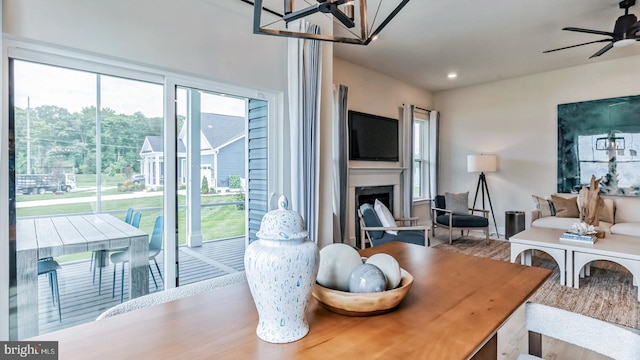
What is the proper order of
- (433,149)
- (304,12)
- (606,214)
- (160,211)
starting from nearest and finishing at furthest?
(304,12)
(160,211)
(606,214)
(433,149)

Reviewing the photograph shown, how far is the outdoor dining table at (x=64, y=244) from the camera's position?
1864mm

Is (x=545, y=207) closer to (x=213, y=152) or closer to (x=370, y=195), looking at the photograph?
(x=370, y=195)

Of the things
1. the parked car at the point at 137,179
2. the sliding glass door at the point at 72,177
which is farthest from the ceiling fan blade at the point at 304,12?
the parked car at the point at 137,179

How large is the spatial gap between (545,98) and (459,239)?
8.87 feet

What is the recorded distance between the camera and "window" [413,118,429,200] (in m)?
6.41

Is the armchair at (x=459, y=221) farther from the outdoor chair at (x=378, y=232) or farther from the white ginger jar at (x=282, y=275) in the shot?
the white ginger jar at (x=282, y=275)

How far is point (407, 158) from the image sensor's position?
5711mm

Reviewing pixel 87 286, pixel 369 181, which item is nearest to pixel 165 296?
pixel 87 286

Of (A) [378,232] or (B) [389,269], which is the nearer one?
(B) [389,269]

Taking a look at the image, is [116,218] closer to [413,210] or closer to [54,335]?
[54,335]

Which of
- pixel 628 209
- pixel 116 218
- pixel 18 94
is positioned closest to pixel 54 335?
pixel 116 218

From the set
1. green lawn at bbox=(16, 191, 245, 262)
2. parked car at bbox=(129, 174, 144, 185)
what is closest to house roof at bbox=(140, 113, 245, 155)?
parked car at bbox=(129, 174, 144, 185)

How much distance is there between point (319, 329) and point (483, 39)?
4.28 meters

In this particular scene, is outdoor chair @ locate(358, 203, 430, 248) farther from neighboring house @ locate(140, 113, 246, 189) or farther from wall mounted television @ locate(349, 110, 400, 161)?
neighboring house @ locate(140, 113, 246, 189)
